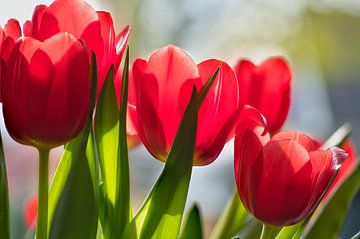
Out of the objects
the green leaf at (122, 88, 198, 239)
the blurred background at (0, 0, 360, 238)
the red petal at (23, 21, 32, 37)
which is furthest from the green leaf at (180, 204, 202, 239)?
the blurred background at (0, 0, 360, 238)

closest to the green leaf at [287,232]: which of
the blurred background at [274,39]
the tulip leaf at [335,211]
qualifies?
the tulip leaf at [335,211]

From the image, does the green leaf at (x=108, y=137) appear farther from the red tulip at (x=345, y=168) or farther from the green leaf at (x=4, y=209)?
the red tulip at (x=345, y=168)

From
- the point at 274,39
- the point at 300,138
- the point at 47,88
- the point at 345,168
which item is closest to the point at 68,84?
the point at 47,88

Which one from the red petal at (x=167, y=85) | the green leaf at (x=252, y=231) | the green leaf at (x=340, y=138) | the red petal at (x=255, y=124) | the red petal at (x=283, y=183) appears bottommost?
the green leaf at (x=252, y=231)

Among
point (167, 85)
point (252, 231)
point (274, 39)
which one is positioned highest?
point (167, 85)

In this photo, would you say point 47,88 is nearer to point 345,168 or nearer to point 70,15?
point 70,15
